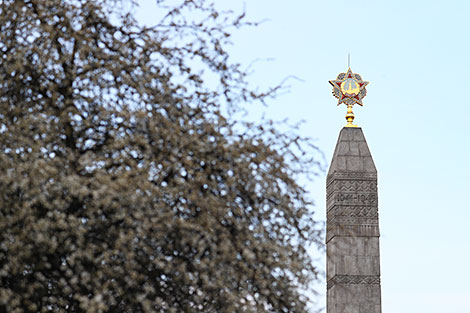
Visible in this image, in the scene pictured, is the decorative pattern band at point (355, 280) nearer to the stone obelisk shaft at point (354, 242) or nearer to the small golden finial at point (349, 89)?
the stone obelisk shaft at point (354, 242)

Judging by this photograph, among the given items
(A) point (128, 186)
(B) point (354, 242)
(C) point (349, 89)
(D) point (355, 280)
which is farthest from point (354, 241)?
(A) point (128, 186)

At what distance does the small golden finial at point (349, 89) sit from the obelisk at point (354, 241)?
91.8 inches

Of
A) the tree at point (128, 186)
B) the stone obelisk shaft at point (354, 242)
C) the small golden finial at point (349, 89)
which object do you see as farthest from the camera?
the small golden finial at point (349, 89)

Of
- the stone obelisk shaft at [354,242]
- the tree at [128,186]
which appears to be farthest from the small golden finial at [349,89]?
the tree at [128,186]

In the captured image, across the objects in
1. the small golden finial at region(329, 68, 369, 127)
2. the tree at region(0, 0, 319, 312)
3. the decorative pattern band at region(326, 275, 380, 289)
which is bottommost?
the tree at region(0, 0, 319, 312)

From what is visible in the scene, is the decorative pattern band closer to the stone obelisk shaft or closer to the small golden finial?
the stone obelisk shaft

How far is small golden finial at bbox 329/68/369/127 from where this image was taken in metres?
32.0

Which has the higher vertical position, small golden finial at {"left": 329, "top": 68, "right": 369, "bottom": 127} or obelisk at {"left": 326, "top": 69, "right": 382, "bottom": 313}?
small golden finial at {"left": 329, "top": 68, "right": 369, "bottom": 127}

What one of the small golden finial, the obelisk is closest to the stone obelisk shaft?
the obelisk

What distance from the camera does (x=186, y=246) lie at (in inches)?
513

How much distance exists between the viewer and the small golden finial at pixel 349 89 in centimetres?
3203

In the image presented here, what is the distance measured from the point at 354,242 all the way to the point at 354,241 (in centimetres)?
10

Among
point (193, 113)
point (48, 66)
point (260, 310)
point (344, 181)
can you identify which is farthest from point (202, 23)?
point (344, 181)

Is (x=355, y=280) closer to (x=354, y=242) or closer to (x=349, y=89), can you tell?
(x=354, y=242)
